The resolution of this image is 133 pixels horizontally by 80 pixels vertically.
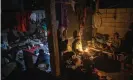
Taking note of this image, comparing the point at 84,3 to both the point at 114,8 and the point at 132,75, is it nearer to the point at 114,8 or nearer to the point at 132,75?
the point at 114,8

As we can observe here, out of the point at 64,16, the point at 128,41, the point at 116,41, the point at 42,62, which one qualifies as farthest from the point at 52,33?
the point at 128,41

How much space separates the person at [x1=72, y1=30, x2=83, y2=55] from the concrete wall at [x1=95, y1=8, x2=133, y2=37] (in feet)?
5.50

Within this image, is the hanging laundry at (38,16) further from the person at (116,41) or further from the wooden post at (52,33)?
the wooden post at (52,33)

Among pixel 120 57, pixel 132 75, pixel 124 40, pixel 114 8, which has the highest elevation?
pixel 114 8

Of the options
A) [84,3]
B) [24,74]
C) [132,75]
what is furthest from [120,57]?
[24,74]

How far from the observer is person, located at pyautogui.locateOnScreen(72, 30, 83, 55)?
10.7m

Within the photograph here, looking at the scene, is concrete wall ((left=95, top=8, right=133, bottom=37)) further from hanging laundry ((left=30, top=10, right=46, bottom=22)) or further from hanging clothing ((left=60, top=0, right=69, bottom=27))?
hanging laundry ((left=30, top=10, right=46, bottom=22))

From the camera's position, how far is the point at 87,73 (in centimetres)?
748

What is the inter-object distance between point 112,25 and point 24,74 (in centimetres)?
698

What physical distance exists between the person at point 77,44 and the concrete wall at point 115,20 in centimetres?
168

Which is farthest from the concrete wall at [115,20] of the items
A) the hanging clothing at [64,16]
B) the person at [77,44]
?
the hanging clothing at [64,16]

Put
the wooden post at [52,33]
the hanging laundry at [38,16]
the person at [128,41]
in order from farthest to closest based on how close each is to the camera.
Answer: the hanging laundry at [38,16] < the person at [128,41] < the wooden post at [52,33]

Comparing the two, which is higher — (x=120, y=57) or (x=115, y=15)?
(x=115, y=15)

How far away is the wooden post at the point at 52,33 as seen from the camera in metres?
6.93
